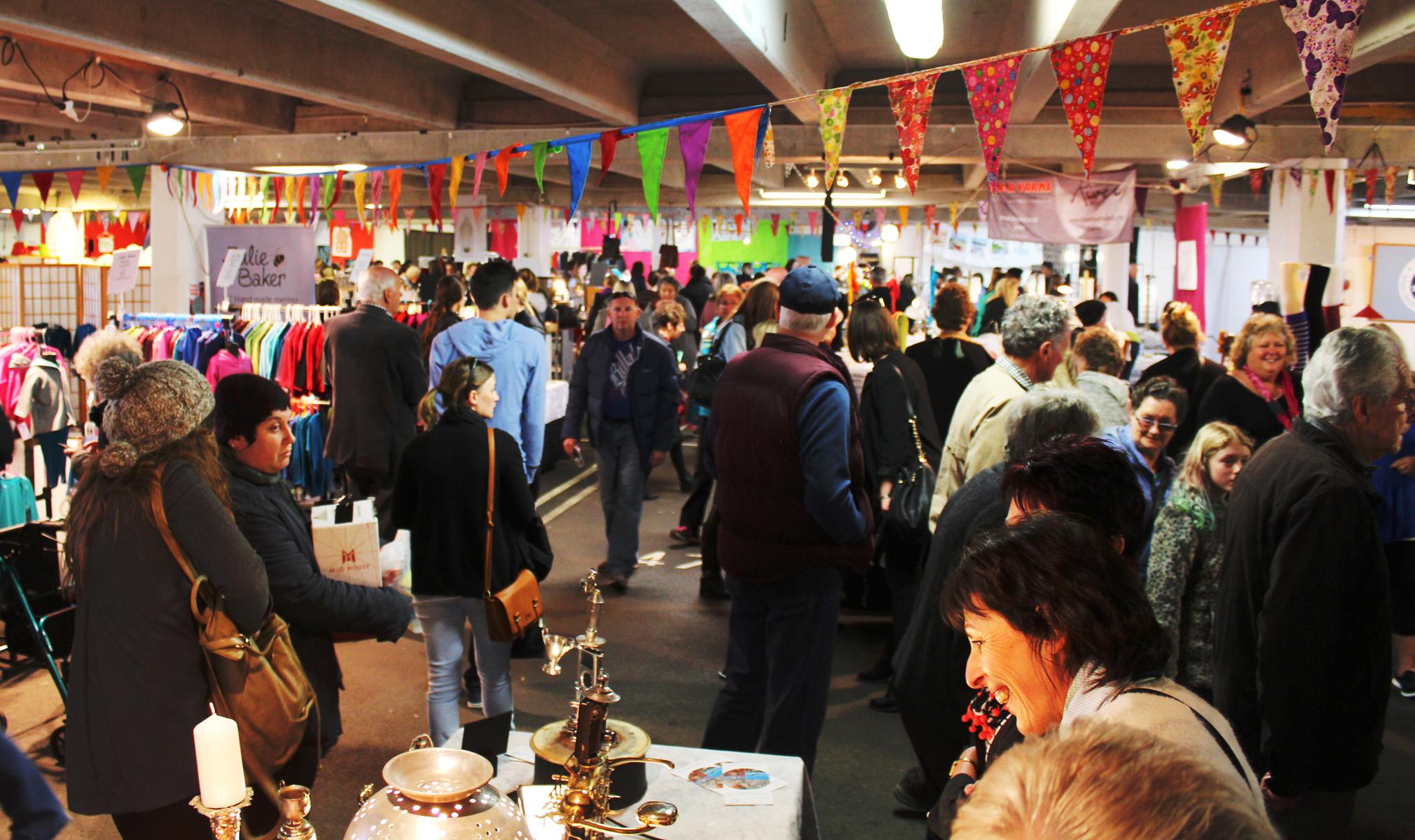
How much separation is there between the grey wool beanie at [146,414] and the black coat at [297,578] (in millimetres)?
329

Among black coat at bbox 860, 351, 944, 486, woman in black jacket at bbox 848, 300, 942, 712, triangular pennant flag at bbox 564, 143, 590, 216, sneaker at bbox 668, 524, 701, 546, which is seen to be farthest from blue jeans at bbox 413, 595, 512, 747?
sneaker at bbox 668, 524, 701, 546

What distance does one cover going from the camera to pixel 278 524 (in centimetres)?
292

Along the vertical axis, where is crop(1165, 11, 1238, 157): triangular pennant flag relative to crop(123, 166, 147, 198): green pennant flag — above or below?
below

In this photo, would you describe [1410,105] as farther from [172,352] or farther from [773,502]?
[172,352]

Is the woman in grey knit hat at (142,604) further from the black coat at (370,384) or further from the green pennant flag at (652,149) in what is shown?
the green pennant flag at (652,149)

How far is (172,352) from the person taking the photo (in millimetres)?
7855

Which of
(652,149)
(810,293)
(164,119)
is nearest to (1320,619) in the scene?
(810,293)

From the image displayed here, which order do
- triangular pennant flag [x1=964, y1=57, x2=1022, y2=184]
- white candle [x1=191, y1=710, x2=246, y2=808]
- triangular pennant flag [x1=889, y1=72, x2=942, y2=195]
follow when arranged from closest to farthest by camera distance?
white candle [x1=191, y1=710, x2=246, y2=808], triangular pennant flag [x1=964, y1=57, x2=1022, y2=184], triangular pennant flag [x1=889, y1=72, x2=942, y2=195]

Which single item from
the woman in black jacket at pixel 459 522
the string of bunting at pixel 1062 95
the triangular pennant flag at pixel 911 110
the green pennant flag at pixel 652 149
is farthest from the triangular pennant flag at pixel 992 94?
the woman in black jacket at pixel 459 522

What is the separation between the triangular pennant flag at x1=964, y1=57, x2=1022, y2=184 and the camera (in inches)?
190

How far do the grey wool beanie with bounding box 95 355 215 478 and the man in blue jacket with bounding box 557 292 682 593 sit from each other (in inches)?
152

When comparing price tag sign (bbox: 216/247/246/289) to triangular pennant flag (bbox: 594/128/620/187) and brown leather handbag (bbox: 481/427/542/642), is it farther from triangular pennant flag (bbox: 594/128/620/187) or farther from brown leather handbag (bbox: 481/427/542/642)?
brown leather handbag (bbox: 481/427/542/642)

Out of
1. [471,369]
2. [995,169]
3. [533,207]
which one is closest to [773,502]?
[471,369]

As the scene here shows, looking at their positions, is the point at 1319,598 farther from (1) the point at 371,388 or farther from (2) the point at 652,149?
(1) the point at 371,388
